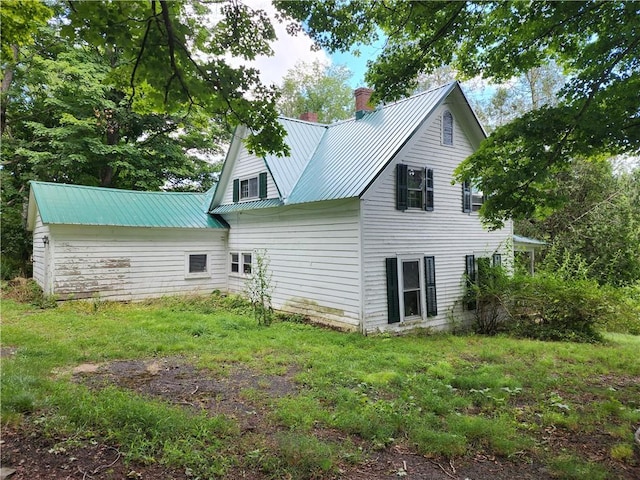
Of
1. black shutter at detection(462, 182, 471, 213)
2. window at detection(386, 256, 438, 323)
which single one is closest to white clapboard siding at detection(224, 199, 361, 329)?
window at detection(386, 256, 438, 323)

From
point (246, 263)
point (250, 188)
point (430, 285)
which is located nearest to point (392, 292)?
point (430, 285)

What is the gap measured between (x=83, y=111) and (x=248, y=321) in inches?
637

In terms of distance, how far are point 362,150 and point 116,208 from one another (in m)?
8.96

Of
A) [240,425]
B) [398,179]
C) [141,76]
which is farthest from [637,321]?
[141,76]

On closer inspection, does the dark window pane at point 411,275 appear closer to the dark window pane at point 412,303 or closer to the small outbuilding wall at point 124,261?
the dark window pane at point 412,303

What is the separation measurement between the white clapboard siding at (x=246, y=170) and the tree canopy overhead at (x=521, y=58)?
21.2 feet

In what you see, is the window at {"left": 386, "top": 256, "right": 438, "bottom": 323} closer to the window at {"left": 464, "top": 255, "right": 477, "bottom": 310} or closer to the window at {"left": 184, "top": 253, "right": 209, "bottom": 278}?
the window at {"left": 464, "top": 255, "right": 477, "bottom": 310}

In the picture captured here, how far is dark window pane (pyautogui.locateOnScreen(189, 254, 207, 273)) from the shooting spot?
1461cm

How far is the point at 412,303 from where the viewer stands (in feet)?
35.0

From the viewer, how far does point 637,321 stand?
1152cm

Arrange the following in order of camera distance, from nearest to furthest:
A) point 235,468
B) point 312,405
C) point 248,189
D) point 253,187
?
point 235,468 → point 312,405 → point 253,187 → point 248,189

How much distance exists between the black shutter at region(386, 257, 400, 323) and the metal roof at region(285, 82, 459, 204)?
7.56ft

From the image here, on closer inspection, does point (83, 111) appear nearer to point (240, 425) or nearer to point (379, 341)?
point (379, 341)

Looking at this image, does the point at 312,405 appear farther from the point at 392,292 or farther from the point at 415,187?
the point at 415,187
